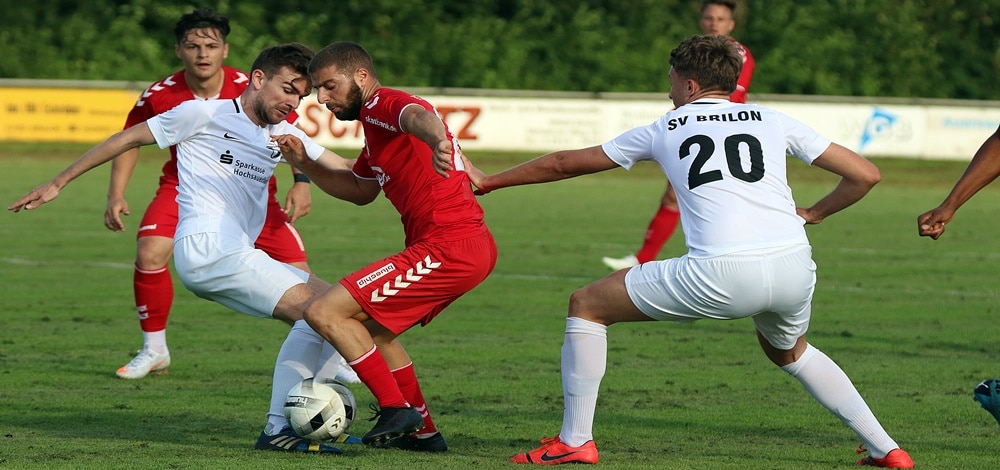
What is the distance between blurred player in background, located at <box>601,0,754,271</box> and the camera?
1228 centimetres

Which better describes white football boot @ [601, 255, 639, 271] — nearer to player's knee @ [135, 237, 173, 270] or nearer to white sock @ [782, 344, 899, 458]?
player's knee @ [135, 237, 173, 270]

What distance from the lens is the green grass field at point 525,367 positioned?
6324 mm

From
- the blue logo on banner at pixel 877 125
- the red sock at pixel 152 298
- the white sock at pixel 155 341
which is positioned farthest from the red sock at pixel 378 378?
the blue logo on banner at pixel 877 125

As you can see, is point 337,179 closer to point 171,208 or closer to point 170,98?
point 171,208

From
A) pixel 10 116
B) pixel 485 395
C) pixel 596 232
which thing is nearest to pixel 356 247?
pixel 596 232

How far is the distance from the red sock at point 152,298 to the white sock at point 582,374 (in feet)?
12.3

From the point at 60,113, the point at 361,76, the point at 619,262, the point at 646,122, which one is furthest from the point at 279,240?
the point at 60,113

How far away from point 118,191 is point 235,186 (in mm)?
2327

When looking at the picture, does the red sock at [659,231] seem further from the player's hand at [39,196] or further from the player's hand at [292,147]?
the player's hand at [39,196]

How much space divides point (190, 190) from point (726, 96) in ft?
9.13

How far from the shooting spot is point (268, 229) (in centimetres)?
848

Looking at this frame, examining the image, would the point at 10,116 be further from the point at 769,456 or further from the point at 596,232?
the point at 769,456

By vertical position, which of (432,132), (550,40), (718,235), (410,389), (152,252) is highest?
(550,40)

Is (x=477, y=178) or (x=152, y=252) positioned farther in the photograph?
(x=152, y=252)
